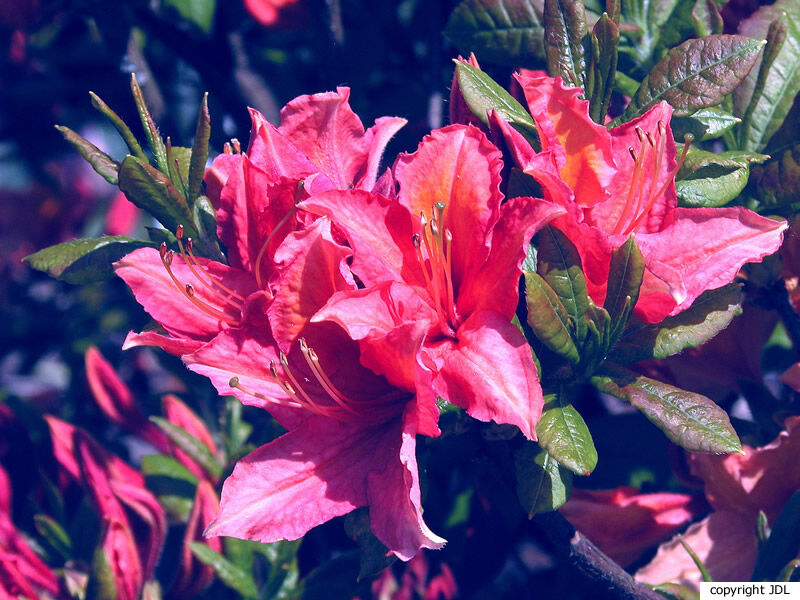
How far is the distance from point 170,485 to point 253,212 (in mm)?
834

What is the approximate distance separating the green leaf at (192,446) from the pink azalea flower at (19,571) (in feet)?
1.08

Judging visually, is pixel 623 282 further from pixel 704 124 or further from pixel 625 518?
pixel 625 518

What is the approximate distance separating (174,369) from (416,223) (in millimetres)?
1082

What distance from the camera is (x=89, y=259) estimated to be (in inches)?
47.4

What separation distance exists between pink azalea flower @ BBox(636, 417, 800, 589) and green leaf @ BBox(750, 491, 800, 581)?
3.8 inches

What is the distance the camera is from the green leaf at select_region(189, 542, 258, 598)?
1.46 metres

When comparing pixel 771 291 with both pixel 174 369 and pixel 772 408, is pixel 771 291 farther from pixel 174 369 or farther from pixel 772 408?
pixel 174 369

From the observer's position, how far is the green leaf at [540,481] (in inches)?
40.3

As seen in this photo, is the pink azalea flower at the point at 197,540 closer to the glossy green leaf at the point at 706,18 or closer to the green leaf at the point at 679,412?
the green leaf at the point at 679,412

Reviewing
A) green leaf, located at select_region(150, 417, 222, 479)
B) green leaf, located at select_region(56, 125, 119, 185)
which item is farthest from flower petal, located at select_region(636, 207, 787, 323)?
green leaf, located at select_region(150, 417, 222, 479)

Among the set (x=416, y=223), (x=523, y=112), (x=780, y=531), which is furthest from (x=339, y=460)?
(x=780, y=531)

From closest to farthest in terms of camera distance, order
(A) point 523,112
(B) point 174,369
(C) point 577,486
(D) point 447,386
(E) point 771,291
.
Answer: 1. (D) point 447,386
2. (A) point 523,112
3. (E) point 771,291
4. (C) point 577,486
5. (B) point 174,369

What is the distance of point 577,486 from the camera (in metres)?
1.57

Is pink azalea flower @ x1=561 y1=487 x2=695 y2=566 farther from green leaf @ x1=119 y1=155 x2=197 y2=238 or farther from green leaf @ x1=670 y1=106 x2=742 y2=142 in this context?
green leaf @ x1=119 y1=155 x2=197 y2=238
